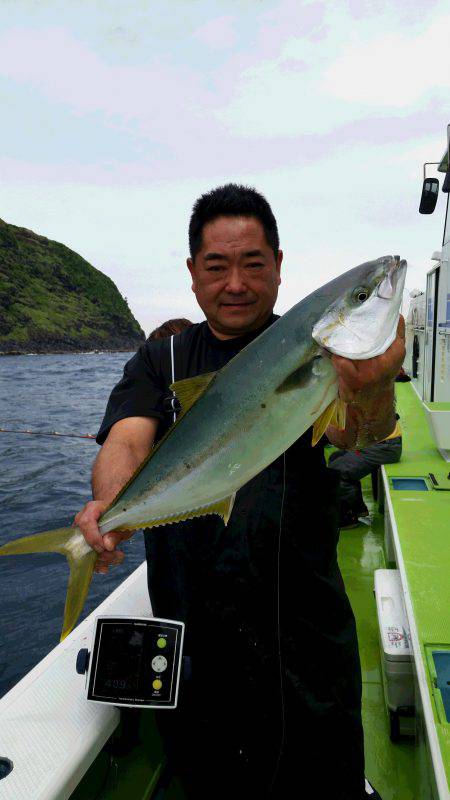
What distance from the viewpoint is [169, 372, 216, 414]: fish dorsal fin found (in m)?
2.02

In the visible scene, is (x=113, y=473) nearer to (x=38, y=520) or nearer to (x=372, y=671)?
(x=372, y=671)

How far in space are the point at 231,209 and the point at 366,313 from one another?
3.11 feet

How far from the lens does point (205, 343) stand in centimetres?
264

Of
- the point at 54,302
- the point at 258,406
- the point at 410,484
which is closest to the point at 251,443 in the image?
the point at 258,406

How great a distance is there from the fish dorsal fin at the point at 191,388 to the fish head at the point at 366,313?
444 mm

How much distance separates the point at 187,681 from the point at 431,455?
15.1ft

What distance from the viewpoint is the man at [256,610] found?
227 centimetres

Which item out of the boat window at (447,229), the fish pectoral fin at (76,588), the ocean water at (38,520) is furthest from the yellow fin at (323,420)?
the boat window at (447,229)

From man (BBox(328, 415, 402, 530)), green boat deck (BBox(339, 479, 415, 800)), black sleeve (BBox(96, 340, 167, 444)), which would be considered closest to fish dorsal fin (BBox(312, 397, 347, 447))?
black sleeve (BBox(96, 340, 167, 444))

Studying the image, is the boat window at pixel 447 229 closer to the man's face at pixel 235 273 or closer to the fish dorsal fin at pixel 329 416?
the man's face at pixel 235 273

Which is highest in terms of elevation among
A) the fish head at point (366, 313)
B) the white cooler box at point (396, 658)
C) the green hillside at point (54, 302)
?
the green hillside at point (54, 302)

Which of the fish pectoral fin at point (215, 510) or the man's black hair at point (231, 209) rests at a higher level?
the man's black hair at point (231, 209)

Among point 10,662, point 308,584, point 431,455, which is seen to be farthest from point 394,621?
point 10,662

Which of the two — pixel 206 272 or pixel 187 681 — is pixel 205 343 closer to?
pixel 206 272
